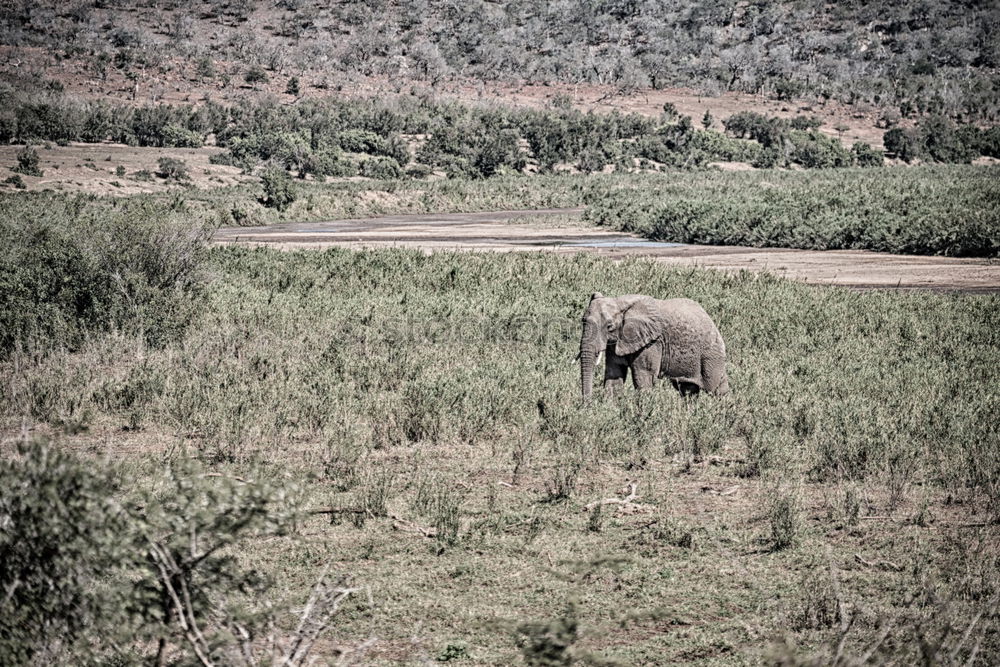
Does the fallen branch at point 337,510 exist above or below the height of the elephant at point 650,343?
below

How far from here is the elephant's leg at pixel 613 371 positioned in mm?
13812

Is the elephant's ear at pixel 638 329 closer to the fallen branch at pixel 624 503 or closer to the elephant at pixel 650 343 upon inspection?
the elephant at pixel 650 343

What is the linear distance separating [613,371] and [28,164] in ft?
147

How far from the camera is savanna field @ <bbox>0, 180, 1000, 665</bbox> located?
5125mm

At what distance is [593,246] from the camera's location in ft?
130

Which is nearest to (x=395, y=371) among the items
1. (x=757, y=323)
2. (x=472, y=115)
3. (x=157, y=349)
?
(x=157, y=349)

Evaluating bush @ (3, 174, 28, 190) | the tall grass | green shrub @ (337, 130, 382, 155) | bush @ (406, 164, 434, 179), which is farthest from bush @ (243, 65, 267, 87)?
the tall grass

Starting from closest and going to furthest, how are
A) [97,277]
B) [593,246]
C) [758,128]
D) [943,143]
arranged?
[97,277] < [593,246] < [943,143] < [758,128]

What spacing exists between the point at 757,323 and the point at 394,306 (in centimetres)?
698

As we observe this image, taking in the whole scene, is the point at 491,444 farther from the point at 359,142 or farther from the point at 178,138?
the point at 359,142

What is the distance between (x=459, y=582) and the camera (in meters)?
A: 8.08

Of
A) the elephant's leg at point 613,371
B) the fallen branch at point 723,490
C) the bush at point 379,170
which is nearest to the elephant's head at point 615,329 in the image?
the elephant's leg at point 613,371

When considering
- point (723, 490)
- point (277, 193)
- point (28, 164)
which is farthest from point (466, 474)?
point (28, 164)

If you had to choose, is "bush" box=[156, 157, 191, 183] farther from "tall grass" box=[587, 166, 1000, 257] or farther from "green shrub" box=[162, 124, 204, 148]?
"tall grass" box=[587, 166, 1000, 257]
